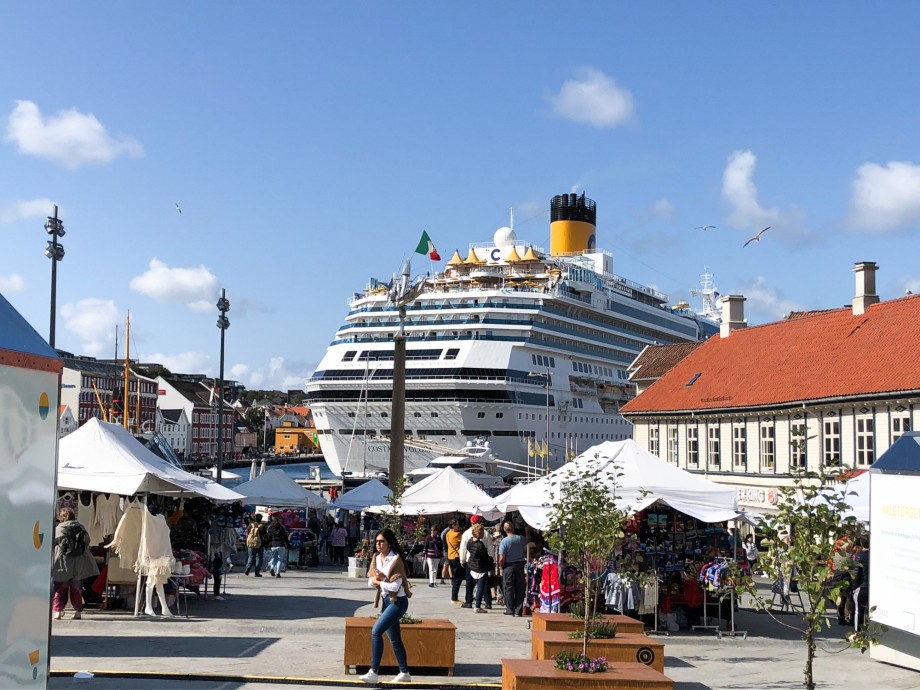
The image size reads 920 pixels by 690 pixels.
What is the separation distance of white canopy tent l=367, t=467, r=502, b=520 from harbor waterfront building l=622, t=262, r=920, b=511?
7.53 meters

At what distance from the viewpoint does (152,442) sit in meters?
27.9

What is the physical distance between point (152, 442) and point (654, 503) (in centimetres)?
1566

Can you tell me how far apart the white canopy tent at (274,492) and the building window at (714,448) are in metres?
16.9

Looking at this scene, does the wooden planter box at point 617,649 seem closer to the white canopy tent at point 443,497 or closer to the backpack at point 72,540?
the backpack at point 72,540

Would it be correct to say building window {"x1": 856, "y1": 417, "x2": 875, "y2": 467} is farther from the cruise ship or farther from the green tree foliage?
the cruise ship

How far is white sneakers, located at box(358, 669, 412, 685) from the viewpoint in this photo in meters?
10.7

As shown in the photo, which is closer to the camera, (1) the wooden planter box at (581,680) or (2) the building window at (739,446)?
(1) the wooden planter box at (581,680)

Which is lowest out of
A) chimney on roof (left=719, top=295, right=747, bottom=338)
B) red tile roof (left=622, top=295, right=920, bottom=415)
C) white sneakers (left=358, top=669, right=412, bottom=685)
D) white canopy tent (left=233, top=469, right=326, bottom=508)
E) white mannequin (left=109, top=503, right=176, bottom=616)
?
white sneakers (left=358, top=669, right=412, bottom=685)

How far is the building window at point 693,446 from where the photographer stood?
41812 mm

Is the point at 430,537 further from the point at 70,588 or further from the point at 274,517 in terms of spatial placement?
the point at 70,588

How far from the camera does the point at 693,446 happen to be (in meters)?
42.2

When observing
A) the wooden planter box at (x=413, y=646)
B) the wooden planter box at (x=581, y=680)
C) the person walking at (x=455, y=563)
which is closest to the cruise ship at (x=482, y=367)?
the person walking at (x=455, y=563)

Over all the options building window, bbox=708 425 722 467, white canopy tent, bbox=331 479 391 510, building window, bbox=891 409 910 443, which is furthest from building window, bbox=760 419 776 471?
white canopy tent, bbox=331 479 391 510

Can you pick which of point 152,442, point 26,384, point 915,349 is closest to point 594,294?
point 915,349
